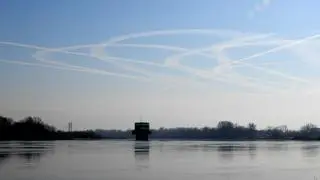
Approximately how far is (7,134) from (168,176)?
133001mm

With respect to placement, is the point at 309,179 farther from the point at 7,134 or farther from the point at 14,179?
the point at 7,134

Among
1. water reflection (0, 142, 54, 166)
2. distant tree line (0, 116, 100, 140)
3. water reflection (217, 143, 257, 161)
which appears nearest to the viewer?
water reflection (0, 142, 54, 166)

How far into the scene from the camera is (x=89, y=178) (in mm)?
28172

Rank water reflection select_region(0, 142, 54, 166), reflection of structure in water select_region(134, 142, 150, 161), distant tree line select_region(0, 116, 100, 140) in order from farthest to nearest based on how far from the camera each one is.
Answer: distant tree line select_region(0, 116, 100, 140) < reflection of structure in water select_region(134, 142, 150, 161) < water reflection select_region(0, 142, 54, 166)

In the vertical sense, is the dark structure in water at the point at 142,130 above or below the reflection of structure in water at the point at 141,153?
above

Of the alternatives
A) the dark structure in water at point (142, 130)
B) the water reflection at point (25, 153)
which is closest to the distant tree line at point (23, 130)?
the dark structure in water at point (142, 130)

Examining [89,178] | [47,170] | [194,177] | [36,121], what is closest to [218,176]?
[194,177]

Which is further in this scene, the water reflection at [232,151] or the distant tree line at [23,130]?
the distant tree line at [23,130]

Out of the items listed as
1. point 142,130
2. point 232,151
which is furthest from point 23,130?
point 232,151

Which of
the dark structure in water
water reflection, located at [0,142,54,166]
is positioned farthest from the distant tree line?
water reflection, located at [0,142,54,166]

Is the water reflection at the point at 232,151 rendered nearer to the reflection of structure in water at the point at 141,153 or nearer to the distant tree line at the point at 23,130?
the reflection of structure in water at the point at 141,153

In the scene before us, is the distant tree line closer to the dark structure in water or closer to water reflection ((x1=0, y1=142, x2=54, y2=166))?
the dark structure in water

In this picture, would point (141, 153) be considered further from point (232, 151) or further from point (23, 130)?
point (23, 130)

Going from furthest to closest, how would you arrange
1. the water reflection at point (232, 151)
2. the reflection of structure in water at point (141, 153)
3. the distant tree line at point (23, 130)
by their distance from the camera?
the distant tree line at point (23, 130) → the water reflection at point (232, 151) → the reflection of structure in water at point (141, 153)
